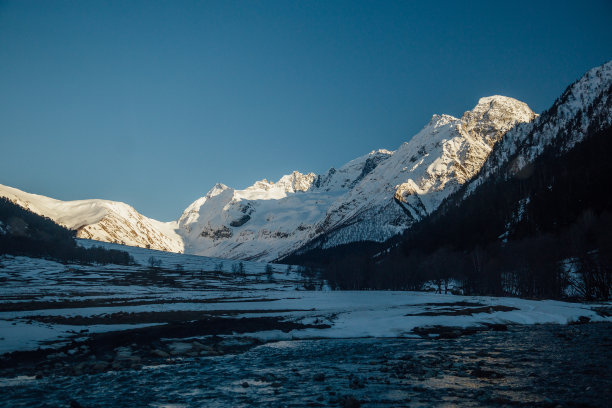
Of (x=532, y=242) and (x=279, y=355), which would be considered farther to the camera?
(x=532, y=242)

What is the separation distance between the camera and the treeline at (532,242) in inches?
3346

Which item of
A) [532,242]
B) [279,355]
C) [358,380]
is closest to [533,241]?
[532,242]

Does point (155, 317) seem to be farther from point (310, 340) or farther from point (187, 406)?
point (187, 406)

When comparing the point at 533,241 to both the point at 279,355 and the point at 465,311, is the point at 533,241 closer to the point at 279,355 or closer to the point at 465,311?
the point at 465,311

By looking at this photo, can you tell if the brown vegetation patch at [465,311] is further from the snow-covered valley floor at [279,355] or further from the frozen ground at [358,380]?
the frozen ground at [358,380]

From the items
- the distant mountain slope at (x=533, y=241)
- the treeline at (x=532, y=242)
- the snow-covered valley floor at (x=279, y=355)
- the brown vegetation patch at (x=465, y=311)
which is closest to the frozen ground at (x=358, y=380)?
the snow-covered valley floor at (x=279, y=355)

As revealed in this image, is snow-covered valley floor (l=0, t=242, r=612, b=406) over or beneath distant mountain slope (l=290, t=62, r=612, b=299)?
beneath

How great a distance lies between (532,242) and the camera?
104938 mm

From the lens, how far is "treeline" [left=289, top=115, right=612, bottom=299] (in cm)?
8500

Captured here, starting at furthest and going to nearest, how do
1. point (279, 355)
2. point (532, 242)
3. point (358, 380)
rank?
point (532, 242)
point (279, 355)
point (358, 380)

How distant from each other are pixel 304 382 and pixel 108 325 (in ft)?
101

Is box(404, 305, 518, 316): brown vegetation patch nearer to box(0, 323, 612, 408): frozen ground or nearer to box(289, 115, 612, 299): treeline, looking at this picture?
box(0, 323, 612, 408): frozen ground

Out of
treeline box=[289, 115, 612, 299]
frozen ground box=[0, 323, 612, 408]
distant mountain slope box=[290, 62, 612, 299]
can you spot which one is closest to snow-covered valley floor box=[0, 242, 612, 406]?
frozen ground box=[0, 323, 612, 408]

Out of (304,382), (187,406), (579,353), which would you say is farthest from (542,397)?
(187,406)
